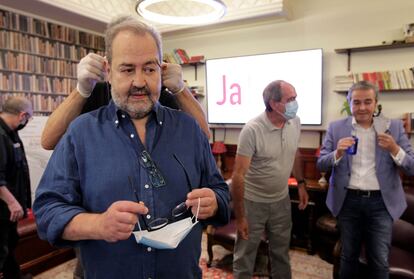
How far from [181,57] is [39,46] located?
1884 millimetres

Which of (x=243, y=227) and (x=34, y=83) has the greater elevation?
(x=34, y=83)

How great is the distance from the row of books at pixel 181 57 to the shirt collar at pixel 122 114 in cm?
348

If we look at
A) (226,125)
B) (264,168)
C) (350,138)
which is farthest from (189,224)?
(226,125)

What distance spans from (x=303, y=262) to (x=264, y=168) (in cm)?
159

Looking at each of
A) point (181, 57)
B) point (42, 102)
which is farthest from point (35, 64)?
point (181, 57)

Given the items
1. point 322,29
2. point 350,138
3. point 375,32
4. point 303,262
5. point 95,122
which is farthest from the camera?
point 322,29

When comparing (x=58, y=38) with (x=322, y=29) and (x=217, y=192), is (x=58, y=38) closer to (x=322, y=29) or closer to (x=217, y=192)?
(x=322, y=29)

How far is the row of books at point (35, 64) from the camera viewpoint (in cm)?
358

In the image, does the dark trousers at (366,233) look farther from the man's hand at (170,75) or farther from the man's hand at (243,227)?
the man's hand at (170,75)

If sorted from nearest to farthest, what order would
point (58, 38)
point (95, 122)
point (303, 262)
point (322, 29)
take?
point (95, 122) → point (303, 262) → point (322, 29) → point (58, 38)

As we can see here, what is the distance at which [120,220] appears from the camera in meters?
0.77

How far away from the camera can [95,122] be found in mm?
996

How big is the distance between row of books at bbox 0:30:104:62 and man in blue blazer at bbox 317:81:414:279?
3.69m

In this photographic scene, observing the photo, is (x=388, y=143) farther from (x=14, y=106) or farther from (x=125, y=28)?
(x=14, y=106)
